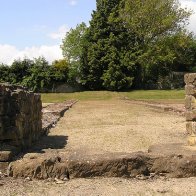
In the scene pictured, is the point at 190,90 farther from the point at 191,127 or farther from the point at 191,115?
the point at 191,127

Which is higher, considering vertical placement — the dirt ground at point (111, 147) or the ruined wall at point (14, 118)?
the ruined wall at point (14, 118)

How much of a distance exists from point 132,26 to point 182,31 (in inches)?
244

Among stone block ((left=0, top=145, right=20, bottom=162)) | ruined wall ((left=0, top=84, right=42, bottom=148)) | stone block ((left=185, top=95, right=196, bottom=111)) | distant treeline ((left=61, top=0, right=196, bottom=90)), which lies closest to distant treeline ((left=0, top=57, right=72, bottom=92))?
distant treeline ((left=61, top=0, right=196, bottom=90))

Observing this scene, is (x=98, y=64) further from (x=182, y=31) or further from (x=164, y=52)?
(x=182, y=31)

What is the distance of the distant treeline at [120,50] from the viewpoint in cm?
4269

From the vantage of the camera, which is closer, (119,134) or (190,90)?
(190,90)

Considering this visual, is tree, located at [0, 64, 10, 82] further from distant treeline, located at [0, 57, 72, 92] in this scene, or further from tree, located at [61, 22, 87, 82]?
tree, located at [61, 22, 87, 82]

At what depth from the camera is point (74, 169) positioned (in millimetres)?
6340

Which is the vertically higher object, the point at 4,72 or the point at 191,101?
the point at 4,72

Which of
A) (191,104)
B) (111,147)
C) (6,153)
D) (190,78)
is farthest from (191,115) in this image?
(6,153)

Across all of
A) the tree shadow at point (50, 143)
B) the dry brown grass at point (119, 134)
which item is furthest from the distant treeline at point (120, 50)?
the tree shadow at point (50, 143)

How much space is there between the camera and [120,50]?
43.4m

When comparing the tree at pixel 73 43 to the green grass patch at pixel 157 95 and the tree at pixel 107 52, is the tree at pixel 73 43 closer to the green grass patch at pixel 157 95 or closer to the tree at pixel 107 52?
the tree at pixel 107 52

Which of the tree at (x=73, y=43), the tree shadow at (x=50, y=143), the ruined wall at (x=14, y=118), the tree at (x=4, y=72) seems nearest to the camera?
the ruined wall at (x=14, y=118)
